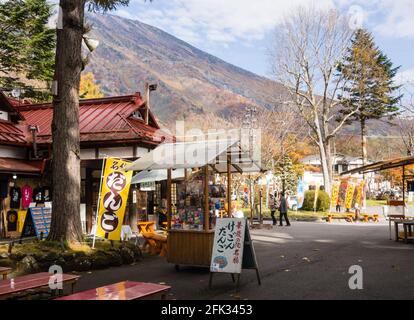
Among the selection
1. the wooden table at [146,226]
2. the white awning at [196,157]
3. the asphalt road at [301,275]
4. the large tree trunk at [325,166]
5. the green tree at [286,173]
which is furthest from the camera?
the green tree at [286,173]

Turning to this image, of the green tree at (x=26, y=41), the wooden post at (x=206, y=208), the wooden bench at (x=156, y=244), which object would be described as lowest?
the wooden bench at (x=156, y=244)

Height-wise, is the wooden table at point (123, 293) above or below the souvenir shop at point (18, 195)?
below

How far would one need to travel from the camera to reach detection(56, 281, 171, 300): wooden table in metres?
4.63

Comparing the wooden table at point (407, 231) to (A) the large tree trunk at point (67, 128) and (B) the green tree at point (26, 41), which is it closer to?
(A) the large tree trunk at point (67, 128)

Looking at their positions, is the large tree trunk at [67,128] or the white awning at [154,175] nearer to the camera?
the large tree trunk at [67,128]

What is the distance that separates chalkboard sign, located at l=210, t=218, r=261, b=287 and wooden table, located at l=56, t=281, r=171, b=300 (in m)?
1.90

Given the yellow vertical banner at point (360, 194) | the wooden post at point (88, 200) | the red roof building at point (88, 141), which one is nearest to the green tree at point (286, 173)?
the yellow vertical banner at point (360, 194)

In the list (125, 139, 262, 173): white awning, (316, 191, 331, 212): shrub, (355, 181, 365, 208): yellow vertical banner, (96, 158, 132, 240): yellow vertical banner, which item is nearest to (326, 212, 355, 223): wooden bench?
(355, 181, 365, 208): yellow vertical banner

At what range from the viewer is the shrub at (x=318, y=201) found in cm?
3005

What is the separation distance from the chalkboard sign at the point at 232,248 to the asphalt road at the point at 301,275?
0.37 meters

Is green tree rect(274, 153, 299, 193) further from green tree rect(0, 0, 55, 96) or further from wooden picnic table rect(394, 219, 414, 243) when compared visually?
wooden picnic table rect(394, 219, 414, 243)

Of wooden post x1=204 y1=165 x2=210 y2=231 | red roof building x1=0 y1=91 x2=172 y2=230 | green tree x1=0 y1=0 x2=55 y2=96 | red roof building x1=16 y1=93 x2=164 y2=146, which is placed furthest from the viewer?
green tree x1=0 y1=0 x2=55 y2=96
